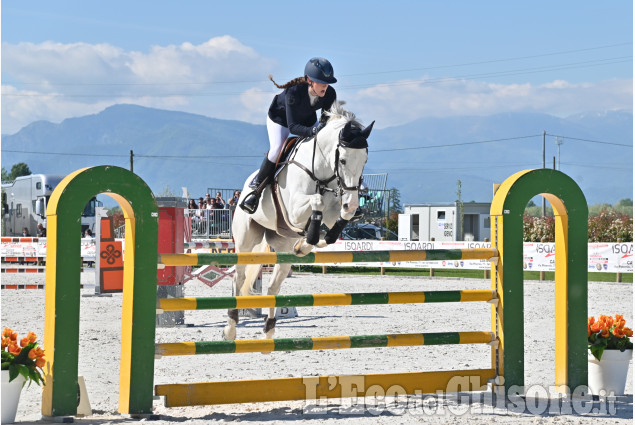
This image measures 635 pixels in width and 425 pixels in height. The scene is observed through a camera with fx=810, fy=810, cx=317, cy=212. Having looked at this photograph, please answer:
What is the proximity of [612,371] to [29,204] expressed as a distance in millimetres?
30958

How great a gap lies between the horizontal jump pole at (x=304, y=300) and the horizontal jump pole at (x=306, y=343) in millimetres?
209

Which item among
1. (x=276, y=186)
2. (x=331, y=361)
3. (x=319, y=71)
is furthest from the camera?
(x=331, y=361)

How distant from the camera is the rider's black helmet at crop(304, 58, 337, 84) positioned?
5492 mm

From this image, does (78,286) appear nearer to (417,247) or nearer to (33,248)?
(417,247)

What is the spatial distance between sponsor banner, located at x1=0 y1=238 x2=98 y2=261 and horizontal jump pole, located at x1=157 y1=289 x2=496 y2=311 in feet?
55.1

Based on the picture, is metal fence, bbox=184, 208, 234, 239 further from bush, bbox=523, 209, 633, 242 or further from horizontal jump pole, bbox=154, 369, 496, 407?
horizontal jump pole, bbox=154, 369, 496, 407

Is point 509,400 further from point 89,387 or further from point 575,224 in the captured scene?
point 89,387

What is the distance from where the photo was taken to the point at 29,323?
9.93m

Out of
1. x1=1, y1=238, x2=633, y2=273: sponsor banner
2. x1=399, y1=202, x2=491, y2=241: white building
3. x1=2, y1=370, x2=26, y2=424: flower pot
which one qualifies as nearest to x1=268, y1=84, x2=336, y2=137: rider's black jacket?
x1=2, y1=370, x2=26, y2=424: flower pot

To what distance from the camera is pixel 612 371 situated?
5520 mm

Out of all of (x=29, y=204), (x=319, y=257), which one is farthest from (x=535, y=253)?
(x=29, y=204)

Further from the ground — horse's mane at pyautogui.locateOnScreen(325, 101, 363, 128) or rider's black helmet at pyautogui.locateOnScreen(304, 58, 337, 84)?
rider's black helmet at pyautogui.locateOnScreen(304, 58, 337, 84)

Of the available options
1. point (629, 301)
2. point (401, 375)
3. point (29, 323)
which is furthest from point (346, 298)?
point (629, 301)

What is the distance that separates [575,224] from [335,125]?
175cm
